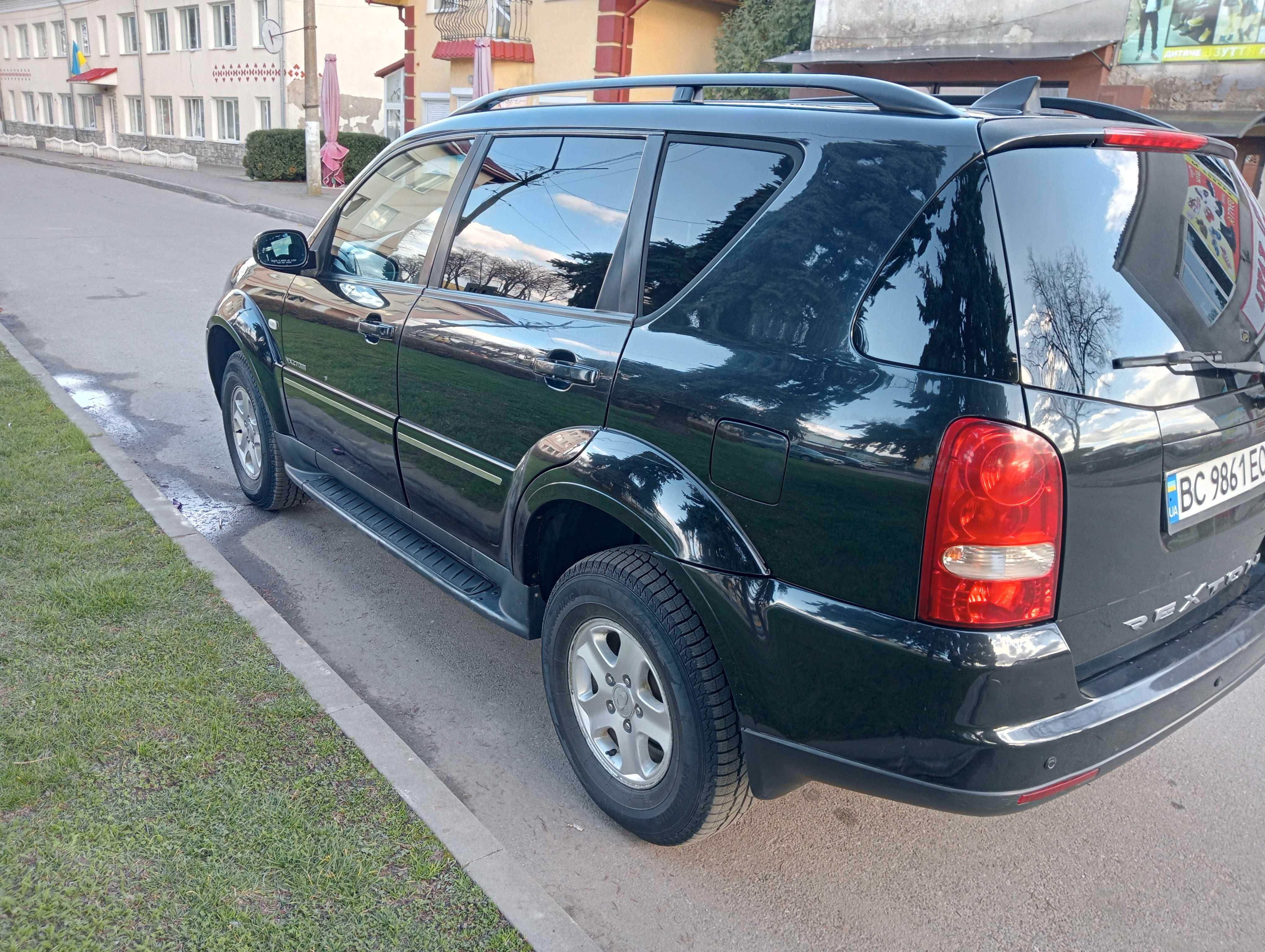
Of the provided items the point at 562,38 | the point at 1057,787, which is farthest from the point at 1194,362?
the point at 562,38

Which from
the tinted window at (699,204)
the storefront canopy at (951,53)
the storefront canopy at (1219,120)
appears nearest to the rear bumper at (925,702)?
the tinted window at (699,204)

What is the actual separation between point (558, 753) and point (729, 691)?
3.37 feet

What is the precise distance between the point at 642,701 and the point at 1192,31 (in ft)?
42.3

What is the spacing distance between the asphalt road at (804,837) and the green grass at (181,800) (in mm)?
358

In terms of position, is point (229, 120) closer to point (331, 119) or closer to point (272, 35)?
point (272, 35)

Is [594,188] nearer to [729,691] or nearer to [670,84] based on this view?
[670,84]

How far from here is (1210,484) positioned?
2.41 meters

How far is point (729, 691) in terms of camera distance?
252 cm

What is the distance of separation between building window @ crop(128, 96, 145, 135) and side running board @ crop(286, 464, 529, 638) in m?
45.7

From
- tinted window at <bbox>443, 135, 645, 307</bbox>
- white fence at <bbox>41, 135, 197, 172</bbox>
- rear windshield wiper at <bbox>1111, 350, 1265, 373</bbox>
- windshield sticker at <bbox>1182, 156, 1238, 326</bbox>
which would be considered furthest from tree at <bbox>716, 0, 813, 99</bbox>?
white fence at <bbox>41, 135, 197, 172</bbox>

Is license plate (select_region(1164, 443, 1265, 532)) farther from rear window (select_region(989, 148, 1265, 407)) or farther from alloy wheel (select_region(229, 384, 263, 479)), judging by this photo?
alloy wheel (select_region(229, 384, 263, 479))

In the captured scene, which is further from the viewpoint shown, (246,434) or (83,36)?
(83,36)

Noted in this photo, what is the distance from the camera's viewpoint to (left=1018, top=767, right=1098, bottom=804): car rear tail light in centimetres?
220

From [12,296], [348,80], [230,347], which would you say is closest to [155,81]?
[348,80]
